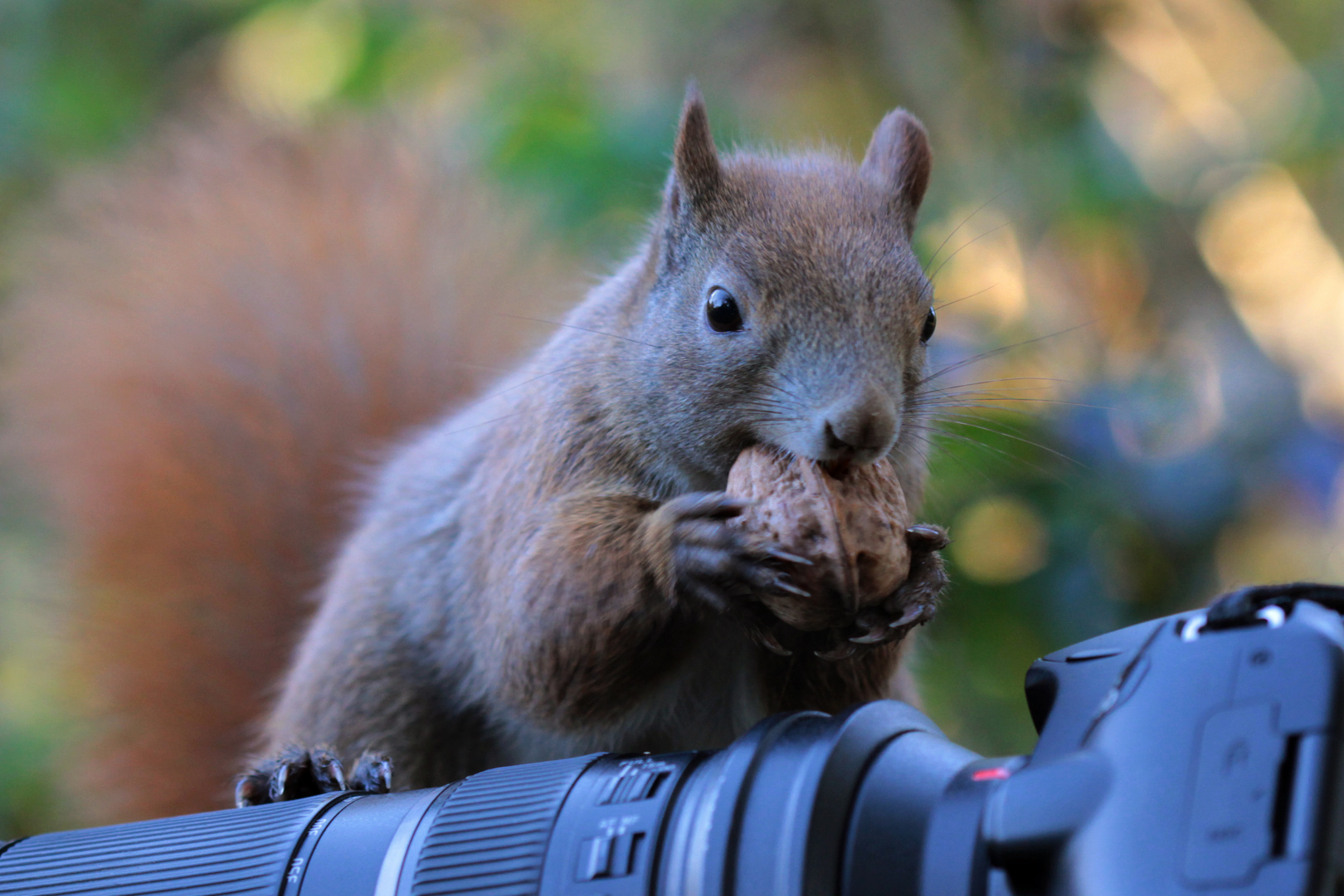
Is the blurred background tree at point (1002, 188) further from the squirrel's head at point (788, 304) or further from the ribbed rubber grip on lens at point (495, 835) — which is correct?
the ribbed rubber grip on lens at point (495, 835)

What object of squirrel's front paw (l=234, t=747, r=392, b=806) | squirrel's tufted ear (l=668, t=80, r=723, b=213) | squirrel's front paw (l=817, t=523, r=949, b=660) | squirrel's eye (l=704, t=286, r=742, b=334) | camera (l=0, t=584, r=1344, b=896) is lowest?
squirrel's front paw (l=234, t=747, r=392, b=806)

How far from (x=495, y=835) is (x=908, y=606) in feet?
0.97

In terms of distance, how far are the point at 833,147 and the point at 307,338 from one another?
0.76 metres

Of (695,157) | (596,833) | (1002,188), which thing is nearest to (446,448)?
(695,157)

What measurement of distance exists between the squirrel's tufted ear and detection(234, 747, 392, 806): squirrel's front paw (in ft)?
1.79

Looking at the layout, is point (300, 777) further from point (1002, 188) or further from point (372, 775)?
point (1002, 188)

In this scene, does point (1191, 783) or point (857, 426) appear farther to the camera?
point (857, 426)

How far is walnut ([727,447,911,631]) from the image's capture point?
0.72 m

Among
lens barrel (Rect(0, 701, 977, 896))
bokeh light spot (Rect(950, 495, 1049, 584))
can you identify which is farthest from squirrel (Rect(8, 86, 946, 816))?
bokeh light spot (Rect(950, 495, 1049, 584))

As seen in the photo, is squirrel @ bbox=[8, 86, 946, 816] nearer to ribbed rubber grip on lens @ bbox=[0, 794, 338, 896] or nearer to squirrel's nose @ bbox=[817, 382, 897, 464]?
squirrel's nose @ bbox=[817, 382, 897, 464]

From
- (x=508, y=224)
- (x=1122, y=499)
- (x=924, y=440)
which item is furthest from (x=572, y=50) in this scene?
(x=924, y=440)

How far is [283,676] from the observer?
1.38m

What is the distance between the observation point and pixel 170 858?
0.78 m

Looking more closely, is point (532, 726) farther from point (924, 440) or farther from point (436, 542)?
point (924, 440)
